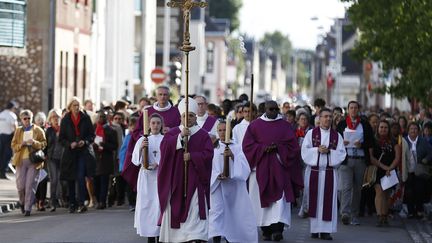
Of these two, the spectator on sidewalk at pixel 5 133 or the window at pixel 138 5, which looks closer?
the spectator on sidewalk at pixel 5 133

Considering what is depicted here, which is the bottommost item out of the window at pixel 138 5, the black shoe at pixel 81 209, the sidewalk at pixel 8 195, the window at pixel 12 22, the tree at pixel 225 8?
the black shoe at pixel 81 209

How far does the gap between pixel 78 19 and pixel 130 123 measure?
23764mm

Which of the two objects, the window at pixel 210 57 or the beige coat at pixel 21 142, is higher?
the window at pixel 210 57

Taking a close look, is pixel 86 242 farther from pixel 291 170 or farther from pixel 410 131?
pixel 410 131

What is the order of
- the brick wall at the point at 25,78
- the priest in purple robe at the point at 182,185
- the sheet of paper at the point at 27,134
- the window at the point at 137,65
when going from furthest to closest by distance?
the window at the point at 137,65
the brick wall at the point at 25,78
the sheet of paper at the point at 27,134
the priest in purple robe at the point at 182,185

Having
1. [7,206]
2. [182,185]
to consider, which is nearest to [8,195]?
[7,206]

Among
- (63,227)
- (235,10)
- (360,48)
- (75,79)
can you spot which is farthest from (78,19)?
(235,10)

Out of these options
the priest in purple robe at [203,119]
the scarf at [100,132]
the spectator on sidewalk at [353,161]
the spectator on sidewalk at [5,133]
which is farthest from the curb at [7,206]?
the spectator on sidewalk at [5,133]

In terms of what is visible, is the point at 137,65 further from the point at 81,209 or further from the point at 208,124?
the point at 208,124

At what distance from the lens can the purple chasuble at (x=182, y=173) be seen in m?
16.5

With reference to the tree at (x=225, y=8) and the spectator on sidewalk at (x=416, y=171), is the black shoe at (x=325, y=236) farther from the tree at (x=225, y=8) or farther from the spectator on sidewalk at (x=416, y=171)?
the tree at (x=225, y=8)

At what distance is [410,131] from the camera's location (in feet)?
80.8

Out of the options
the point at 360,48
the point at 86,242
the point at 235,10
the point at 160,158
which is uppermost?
the point at 235,10

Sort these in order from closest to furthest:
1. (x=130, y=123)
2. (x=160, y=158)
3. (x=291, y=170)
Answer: (x=160, y=158)
(x=291, y=170)
(x=130, y=123)
